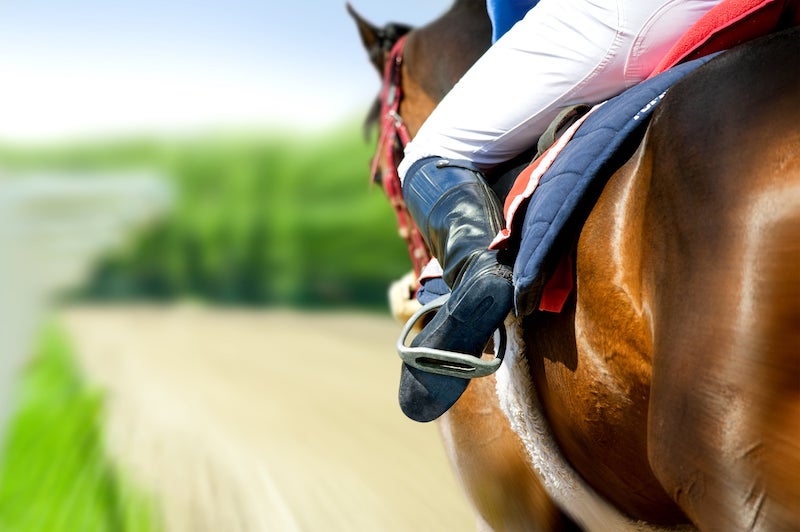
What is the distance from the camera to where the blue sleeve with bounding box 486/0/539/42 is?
187cm

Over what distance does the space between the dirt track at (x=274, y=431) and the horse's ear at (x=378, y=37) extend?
201 cm

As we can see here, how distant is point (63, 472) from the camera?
182 inches

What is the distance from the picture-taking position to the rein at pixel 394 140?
2336 mm

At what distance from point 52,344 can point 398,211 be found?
265 inches

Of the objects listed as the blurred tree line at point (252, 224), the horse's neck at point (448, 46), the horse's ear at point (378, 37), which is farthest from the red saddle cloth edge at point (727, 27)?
the blurred tree line at point (252, 224)

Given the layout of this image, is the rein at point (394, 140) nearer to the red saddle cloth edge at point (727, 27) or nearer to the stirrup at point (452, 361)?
the stirrup at point (452, 361)

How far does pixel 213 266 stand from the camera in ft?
34.4

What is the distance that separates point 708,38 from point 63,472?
170 inches

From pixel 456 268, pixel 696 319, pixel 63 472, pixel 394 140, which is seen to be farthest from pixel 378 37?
pixel 63 472

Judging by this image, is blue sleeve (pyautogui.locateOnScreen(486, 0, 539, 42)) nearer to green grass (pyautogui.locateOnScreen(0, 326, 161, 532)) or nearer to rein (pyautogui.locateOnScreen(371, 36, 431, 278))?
rein (pyautogui.locateOnScreen(371, 36, 431, 278))

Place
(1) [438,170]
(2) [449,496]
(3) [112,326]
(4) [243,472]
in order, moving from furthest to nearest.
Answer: (3) [112,326] → (4) [243,472] → (2) [449,496] → (1) [438,170]

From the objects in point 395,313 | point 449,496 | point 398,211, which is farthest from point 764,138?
point 449,496

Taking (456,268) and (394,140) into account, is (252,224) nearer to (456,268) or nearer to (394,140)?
(394,140)

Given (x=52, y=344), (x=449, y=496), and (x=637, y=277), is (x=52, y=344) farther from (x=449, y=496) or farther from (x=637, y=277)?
(x=637, y=277)
